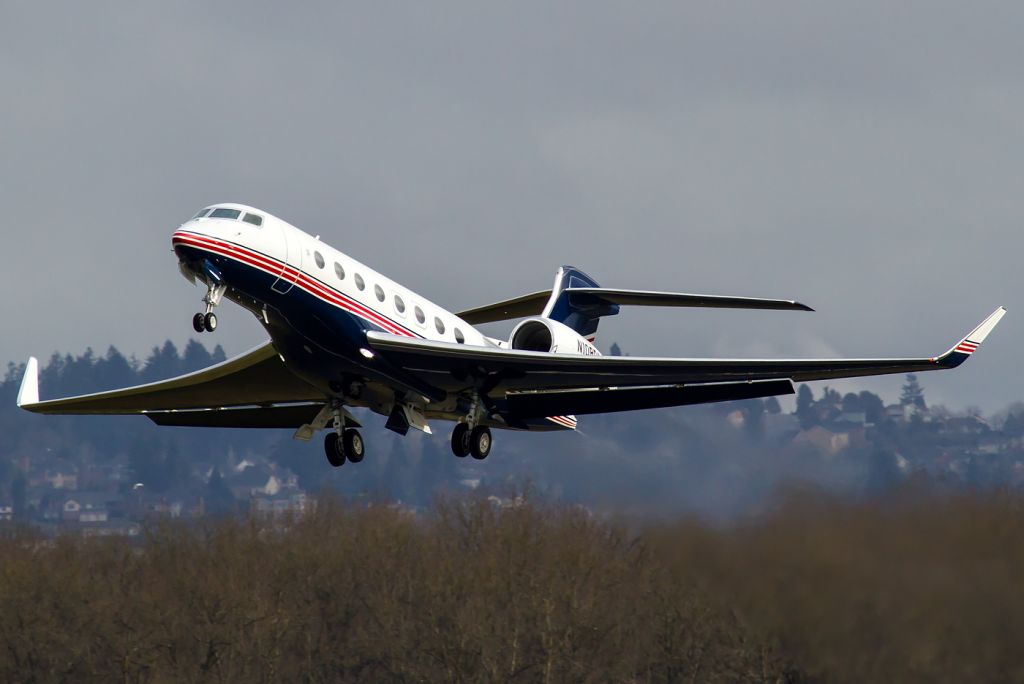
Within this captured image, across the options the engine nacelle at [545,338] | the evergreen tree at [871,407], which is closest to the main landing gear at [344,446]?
the engine nacelle at [545,338]

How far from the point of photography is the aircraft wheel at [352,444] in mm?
26781

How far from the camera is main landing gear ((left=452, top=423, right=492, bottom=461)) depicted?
2706 cm

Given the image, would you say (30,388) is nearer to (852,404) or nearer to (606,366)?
(606,366)

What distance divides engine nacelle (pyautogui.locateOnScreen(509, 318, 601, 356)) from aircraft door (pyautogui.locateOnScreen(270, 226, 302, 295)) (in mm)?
5289

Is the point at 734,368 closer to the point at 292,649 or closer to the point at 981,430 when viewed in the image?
the point at 292,649

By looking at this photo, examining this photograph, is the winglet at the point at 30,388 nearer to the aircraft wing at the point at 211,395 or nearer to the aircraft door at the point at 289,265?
the aircraft wing at the point at 211,395

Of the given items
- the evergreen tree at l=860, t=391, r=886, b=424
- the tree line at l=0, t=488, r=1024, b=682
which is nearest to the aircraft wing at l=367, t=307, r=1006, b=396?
the tree line at l=0, t=488, r=1024, b=682

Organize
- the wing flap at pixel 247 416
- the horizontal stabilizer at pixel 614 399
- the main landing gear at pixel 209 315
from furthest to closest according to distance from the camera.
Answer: the wing flap at pixel 247 416, the horizontal stabilizer at pixel 614 399, the main landing gear at pixel 209 315

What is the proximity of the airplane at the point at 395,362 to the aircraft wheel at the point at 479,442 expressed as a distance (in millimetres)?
39

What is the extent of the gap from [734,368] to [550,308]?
4.87m

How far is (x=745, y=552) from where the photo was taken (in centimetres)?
3056

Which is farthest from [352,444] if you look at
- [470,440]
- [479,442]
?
[479,442]

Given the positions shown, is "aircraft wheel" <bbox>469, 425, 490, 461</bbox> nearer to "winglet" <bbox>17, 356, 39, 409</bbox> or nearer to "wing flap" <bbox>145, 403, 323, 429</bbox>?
"wing flap" <bbox>145, 403, 323, 429</bbox>

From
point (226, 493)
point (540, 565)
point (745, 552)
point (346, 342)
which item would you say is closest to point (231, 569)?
point (540, 565)
